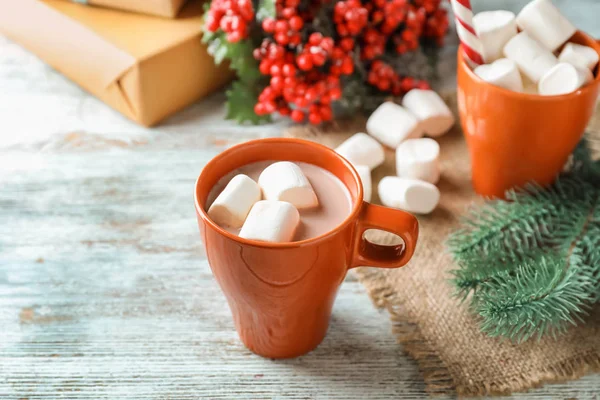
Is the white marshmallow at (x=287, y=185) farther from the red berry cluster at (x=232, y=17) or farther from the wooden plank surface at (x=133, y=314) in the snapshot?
the red berry cluster at (x=232, y=17)

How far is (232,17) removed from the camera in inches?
44.4

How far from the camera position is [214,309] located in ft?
2.89

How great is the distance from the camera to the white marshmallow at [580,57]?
0.94 m

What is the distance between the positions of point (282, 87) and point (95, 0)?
1.38ft

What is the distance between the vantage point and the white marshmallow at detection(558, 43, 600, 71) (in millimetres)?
939

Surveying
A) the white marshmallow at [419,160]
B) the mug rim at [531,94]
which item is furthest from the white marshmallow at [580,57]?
the white marshmallow at [419,160]

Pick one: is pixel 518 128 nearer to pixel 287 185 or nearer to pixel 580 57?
pixel 580 57

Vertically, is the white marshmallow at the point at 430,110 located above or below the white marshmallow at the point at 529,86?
below

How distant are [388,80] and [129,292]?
0.64 metres

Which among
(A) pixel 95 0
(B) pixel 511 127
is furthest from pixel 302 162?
(A) pixel 95 0

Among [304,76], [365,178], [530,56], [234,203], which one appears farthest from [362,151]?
[234,203]

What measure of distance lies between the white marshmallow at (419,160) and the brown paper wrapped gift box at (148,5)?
0.52 metres

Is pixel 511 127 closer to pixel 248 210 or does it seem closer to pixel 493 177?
pixel 493 177

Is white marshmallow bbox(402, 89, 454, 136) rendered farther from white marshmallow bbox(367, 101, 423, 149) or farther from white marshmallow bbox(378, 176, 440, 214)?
white marshmallow bbox(378, 176, 440, 214)
